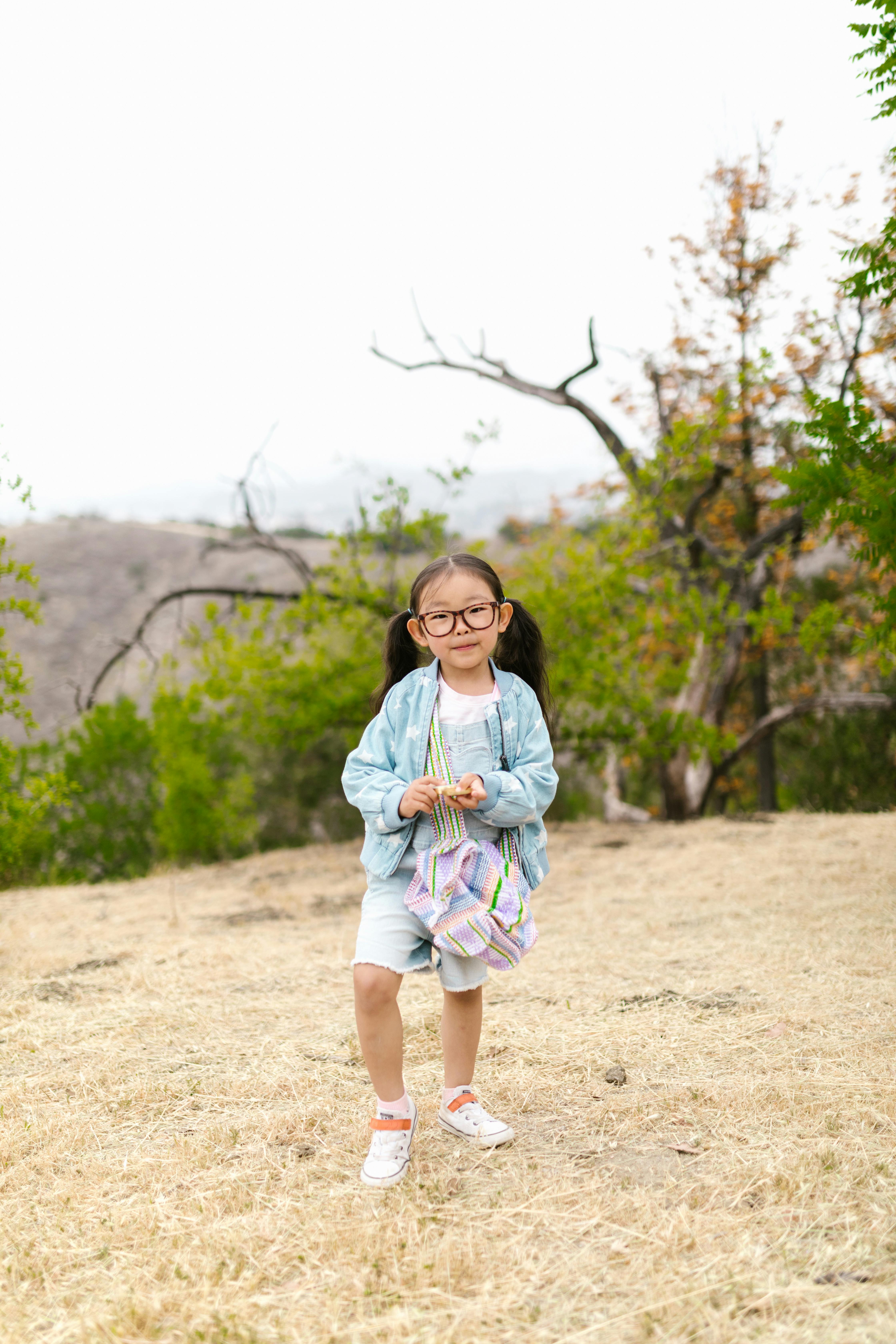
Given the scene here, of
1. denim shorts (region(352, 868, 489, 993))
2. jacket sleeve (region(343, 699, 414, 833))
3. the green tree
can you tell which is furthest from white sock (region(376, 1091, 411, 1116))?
the green tree

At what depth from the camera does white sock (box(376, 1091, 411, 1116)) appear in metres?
2.34

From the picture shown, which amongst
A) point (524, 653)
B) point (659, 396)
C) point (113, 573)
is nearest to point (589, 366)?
point (659, 396)

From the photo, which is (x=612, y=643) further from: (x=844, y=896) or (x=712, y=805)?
(x=712, y=805)

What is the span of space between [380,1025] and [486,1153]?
47 cm

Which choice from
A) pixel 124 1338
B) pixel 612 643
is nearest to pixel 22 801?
pixel 124 1338

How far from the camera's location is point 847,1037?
10.2 feet

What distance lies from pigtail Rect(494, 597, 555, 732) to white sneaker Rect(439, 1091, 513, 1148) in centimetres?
99

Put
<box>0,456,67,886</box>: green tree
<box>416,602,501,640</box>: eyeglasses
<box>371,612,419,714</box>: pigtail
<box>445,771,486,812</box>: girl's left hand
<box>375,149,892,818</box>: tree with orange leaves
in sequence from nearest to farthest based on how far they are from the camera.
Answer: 1. <box>445,771,486,812</box>: girl's left hand
2. <box>416,602,501,640</box>: eyeglasses
3. <box>371,612,419,714</box>: pigtail
4. <box>0,456,67,886</box>: green tree
5. <box>375,149,892,818</box>: tree with orange leaves

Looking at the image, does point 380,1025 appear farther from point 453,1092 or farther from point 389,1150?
point 453,1092

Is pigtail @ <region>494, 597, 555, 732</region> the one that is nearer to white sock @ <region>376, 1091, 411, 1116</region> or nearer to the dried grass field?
white sock @ <region>376, 1091, 411, 1116</region>

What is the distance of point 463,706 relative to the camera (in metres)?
2.50

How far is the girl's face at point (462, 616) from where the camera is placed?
2.46m

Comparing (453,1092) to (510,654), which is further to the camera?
(510,654)

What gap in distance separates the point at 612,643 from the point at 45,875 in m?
5.58
